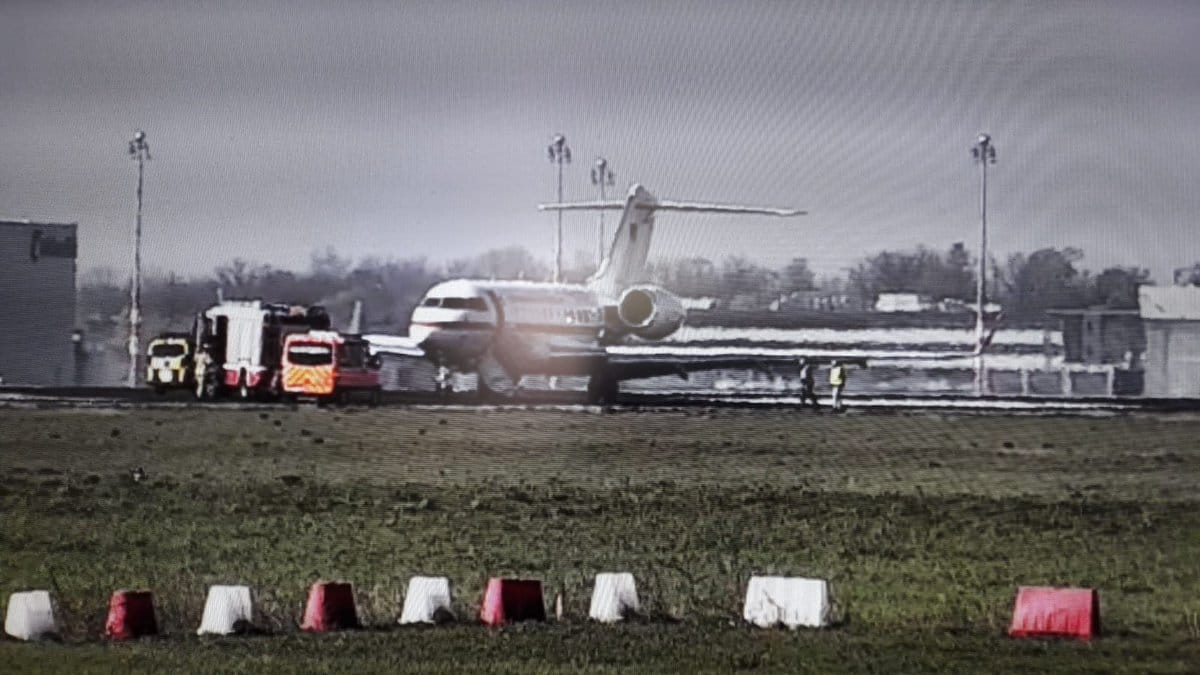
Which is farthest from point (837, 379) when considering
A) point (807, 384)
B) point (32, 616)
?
point (32, 616)

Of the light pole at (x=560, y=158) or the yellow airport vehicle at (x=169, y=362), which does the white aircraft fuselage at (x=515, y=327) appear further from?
the light pole at (x=560, y=158)

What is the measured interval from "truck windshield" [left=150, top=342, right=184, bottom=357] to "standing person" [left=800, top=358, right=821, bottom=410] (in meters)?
8.00

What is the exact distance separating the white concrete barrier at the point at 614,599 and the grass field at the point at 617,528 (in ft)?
0.71

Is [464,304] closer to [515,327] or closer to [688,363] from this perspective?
[515,327]

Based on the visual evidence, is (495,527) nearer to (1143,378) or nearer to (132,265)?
(132,265)

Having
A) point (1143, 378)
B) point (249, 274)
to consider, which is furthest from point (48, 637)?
point (1143, 378)

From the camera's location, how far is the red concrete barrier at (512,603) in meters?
15.2

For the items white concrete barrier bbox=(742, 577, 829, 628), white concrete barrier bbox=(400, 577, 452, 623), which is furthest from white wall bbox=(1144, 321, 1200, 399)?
white concrete barrier bbox=(400, 577, 452, 623)

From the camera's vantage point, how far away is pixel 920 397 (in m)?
28.0

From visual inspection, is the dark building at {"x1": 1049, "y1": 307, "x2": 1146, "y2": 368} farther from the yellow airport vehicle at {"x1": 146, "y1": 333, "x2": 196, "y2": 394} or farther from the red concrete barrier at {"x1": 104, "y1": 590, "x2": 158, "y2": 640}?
the yellow airport vehicle at {"x1": 146, "y1": 333, "x2": 196, "y2": 394}

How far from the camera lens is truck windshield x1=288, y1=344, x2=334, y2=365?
33.3m

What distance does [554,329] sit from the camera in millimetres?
34469

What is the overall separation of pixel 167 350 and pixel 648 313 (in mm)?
6979

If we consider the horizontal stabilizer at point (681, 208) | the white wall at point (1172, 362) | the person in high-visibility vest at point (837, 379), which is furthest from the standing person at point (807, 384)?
the white wall at point (1172, 362)
